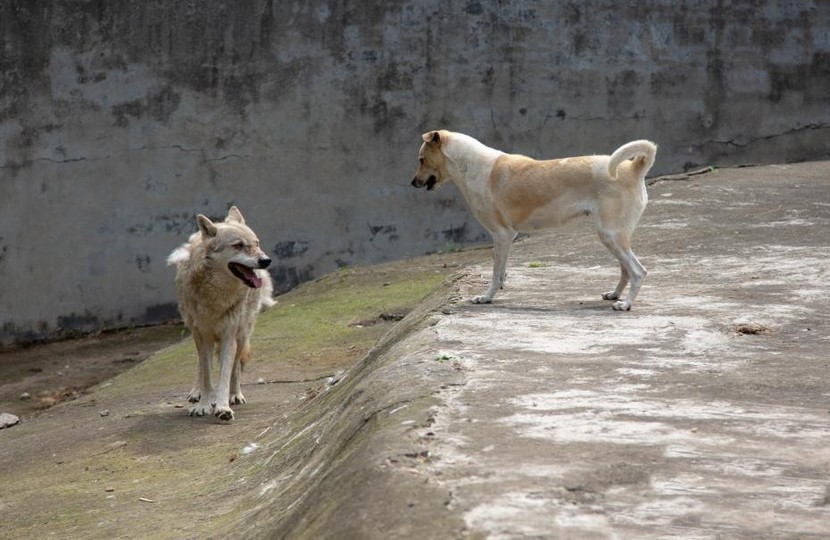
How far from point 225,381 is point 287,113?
18.0 feet

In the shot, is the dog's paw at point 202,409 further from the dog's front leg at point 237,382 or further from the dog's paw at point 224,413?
the dog's front leg at point 237,382

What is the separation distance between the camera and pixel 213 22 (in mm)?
12859

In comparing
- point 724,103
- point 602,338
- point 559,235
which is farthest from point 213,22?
point 602,338

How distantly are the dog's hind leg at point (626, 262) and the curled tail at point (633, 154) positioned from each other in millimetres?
346

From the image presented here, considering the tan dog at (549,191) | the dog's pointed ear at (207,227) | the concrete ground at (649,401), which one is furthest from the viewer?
the dog's pointed ear at (207,227)

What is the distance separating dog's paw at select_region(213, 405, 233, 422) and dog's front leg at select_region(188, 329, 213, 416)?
147mm

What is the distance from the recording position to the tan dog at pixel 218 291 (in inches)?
315

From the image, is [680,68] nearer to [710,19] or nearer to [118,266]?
[710,19]

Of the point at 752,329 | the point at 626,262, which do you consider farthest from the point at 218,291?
the point at 752,329

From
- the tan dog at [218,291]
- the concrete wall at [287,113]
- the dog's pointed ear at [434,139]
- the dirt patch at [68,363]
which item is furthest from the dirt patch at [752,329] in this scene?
the concrete wall at [287,113]

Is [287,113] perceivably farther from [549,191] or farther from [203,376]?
[549,191]

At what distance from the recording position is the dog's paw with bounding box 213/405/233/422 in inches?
314

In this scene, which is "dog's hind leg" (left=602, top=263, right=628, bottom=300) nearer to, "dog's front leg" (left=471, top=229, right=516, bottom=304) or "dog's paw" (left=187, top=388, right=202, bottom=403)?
"dog's front leg" (left=471, top=229, right=516, bottom=304)

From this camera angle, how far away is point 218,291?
8.06 m
